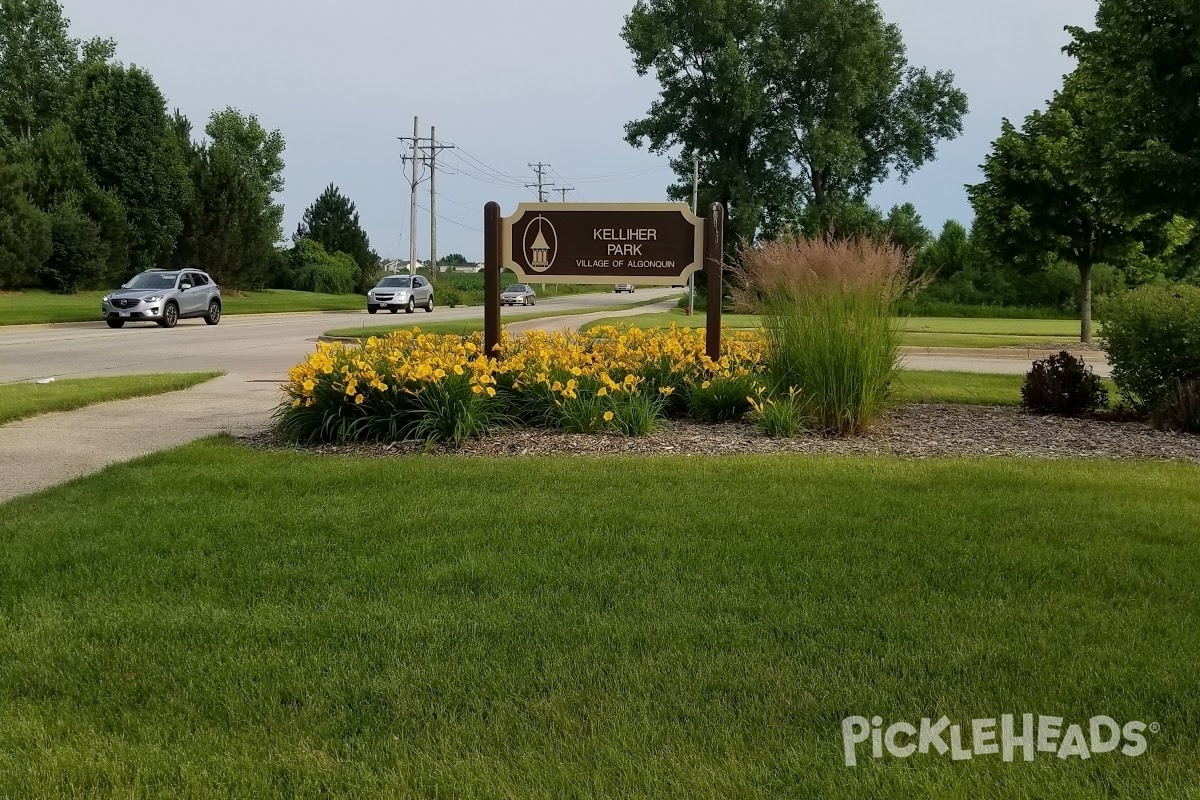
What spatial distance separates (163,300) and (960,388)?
21.6 metres

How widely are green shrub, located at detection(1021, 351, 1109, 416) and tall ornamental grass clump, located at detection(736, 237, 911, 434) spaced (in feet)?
7.48

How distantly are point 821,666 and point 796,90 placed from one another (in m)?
49.6

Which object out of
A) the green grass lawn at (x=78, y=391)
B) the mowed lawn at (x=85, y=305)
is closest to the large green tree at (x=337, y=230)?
the mowed lawn at (x=85, y=305)

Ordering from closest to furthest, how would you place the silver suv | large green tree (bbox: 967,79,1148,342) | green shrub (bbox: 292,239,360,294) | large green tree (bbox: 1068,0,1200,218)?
large green tree (bbox: 1068,0,1200,218), large green tree (bbox: 967,79,1148,342), the silver suv, green shrub (bbox: 292,239,360,294)

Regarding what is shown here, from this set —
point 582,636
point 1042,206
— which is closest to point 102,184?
point 1042,206

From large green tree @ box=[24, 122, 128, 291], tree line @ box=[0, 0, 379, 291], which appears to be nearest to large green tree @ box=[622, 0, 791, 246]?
tree line @ box=[0, 0, 379, 291]

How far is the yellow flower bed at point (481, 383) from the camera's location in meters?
7.12

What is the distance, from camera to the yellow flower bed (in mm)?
7125

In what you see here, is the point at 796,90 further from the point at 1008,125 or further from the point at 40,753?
the point at 40,753

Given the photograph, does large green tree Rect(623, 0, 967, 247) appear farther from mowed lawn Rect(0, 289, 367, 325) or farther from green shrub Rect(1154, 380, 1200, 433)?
green shrub Rect(1154, 380, 1200, 433)

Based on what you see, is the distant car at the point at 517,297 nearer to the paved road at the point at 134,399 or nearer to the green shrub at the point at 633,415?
the paved road at the point at 134,399

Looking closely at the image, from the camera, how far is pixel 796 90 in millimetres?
48750

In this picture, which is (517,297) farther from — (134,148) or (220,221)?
(134,148)

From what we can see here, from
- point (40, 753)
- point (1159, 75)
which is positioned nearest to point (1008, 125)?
point (1159, 75)
